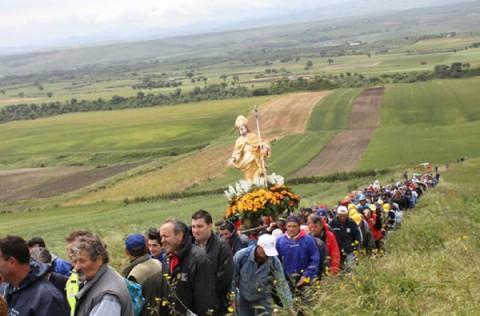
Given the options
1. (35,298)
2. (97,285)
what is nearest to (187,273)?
(97,285)

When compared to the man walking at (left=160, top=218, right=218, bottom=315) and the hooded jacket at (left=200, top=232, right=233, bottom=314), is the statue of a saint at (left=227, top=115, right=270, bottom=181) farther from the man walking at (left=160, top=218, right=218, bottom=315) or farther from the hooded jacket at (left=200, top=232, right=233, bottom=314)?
the man walking at (left=160, top=218, right=218, bottom=315)

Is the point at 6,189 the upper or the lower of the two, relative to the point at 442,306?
lower

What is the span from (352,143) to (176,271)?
2034 inches

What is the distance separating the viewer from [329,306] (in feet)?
21.7

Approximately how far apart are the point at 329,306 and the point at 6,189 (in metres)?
53.4

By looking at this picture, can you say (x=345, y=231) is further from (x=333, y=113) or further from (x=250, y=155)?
(x=333, y=113)

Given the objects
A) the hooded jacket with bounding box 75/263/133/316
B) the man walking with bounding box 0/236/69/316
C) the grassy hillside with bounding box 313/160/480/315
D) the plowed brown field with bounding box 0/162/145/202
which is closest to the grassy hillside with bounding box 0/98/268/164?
the plowed brown field with bounding box 0/162/145/202

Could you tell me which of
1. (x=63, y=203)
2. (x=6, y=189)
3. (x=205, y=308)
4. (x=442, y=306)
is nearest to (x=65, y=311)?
(x=205, y=308)

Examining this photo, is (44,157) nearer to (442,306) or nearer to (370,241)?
(370,241)

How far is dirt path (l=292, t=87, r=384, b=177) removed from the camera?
4778cm

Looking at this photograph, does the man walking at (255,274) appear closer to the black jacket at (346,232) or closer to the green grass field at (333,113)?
the black jacket at (346,232)

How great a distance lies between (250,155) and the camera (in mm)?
16625

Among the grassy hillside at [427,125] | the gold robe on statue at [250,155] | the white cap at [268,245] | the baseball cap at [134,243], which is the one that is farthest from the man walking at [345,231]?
the grassy hillside at [427,125]

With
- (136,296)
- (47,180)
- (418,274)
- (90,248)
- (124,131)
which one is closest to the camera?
(90,248)
